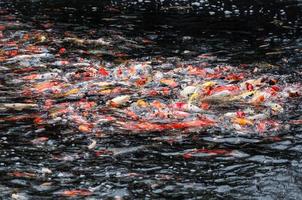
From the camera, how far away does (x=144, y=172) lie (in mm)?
6723

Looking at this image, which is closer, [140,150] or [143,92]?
[140,150]

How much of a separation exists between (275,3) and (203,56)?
33.2ft

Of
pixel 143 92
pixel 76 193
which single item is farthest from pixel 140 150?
pixel 143 92

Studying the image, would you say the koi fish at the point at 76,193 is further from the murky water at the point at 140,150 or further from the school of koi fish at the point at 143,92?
the school of koi fish at the point at 143,92

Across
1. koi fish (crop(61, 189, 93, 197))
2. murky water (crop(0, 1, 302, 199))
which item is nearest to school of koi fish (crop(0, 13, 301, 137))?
murky water (crop(0, 1, 302, 199))

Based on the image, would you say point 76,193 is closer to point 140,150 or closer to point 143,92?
point 140,150

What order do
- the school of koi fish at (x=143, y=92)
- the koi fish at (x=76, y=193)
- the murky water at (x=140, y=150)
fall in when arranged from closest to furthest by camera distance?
1. the koi fish at (x=76, y=193)
2. the murky water at (x=140, y=150)
3. the school of koi fish at (x=143, y=92)

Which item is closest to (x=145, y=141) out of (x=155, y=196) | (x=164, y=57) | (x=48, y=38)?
(x=155, y=196)

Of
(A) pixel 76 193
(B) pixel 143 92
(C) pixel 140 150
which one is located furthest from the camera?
(B) pixel 143 92

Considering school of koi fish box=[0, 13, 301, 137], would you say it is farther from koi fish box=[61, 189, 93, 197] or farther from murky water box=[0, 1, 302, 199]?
koi fish box=[61, 189, 93, 197]

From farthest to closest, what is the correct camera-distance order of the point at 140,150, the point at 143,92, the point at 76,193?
the point at 143,92 < the point at 140,150 < the point at 76,193

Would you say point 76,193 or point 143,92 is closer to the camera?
point 76,193


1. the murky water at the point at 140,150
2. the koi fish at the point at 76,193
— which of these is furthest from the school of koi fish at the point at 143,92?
the koi fish at the point at 76,193

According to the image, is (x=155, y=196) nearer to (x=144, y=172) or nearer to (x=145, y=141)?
(x=144, y=172)
